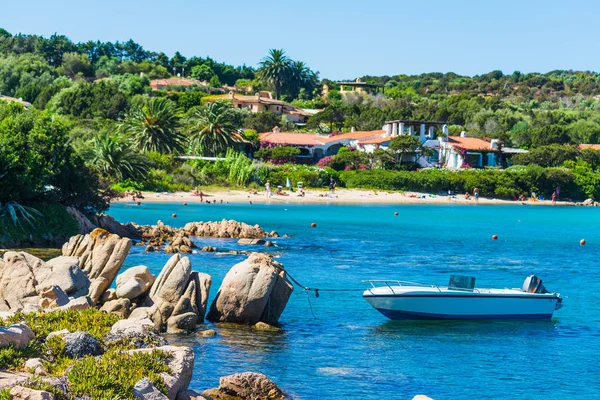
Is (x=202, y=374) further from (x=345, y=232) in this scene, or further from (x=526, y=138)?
(x=526, y=138)

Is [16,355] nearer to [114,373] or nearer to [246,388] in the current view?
[114,373]

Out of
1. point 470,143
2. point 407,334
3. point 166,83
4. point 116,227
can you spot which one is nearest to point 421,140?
point 470,143

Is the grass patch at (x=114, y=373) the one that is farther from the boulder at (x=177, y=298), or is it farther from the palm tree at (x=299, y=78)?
the palm tree at (x=299, y=78)

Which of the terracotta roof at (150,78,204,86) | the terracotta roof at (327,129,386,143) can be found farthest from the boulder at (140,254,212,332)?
the terracotta roof at (150,78,204,86)

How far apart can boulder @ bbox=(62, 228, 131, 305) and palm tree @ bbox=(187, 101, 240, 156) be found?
214ft

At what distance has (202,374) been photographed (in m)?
20.3

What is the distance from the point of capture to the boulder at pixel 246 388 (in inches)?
706

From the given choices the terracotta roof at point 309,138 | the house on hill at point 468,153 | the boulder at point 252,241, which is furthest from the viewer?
the house on hill at point 468,153

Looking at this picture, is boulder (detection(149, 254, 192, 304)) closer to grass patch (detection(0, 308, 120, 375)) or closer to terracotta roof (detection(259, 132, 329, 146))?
grass patch (detection(0, 308, 120, 375))

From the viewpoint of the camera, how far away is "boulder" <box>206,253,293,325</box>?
25.9 metres

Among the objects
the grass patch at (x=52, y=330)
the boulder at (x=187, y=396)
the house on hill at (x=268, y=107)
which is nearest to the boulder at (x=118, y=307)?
the grass patch at (x=52, y=330)

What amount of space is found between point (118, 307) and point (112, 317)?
4.25m

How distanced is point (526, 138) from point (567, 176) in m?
19.8

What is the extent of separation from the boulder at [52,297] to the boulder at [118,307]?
1.24 metres
